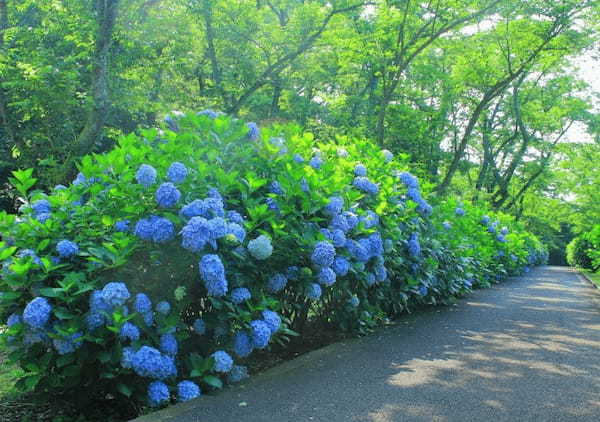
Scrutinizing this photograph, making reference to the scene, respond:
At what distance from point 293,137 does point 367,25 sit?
40.2 ft

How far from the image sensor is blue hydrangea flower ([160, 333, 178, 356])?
286cm

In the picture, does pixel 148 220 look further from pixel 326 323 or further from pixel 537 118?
pixel 537 118

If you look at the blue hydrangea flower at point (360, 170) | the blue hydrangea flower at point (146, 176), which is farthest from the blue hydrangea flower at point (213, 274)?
the blue hydrangea flower at point (360, 170)

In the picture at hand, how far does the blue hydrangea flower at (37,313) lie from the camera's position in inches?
103

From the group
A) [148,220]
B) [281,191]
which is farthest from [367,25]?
[148,220]

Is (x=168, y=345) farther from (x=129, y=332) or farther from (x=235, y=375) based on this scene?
(x=235, y=375)

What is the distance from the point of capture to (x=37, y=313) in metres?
2.62

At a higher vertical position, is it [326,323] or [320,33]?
[320,33]

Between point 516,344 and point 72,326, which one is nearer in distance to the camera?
point 72,326

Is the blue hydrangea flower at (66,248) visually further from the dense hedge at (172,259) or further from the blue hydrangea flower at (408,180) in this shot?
the blue hydrangea flower at (408,180)

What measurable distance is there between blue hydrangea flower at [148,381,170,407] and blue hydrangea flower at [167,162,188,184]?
1.24 meters

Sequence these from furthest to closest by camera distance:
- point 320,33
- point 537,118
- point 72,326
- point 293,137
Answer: point 537,118
point 320,33
point 293,137
point 72,326

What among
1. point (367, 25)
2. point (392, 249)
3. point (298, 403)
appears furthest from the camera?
point (367, 25)

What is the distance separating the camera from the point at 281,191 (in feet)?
13.0
